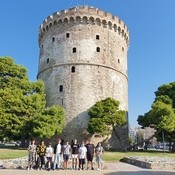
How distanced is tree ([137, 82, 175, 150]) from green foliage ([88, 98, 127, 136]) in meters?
2.79

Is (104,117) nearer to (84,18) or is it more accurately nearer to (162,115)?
(162,115)

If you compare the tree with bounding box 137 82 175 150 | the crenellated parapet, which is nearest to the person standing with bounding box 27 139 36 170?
the tree with bounding box 137 82 175 150

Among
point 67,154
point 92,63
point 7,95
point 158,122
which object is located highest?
point 92,63

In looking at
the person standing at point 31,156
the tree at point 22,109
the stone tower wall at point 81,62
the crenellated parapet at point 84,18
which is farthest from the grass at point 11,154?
the crenellated parapet at point 84,18

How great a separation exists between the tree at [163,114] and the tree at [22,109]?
840 centimetres

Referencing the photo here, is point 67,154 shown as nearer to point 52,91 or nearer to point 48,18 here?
point 52,91

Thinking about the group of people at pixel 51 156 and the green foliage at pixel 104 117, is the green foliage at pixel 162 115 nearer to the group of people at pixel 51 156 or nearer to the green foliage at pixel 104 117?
the green foliage at pixel 104 117

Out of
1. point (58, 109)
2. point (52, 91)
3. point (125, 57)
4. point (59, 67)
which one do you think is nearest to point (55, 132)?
point (58, 109)

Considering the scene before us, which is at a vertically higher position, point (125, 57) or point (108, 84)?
point (125, 57)

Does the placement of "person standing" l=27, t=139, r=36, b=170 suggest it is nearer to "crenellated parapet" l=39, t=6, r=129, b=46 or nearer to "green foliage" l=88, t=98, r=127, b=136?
"green foliage" l=88, t=98, r=127, b=136

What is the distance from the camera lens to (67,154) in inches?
491

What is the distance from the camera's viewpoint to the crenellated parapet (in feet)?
102

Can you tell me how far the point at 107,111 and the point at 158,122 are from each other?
4776 mm

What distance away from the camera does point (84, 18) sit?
30.9 metres
